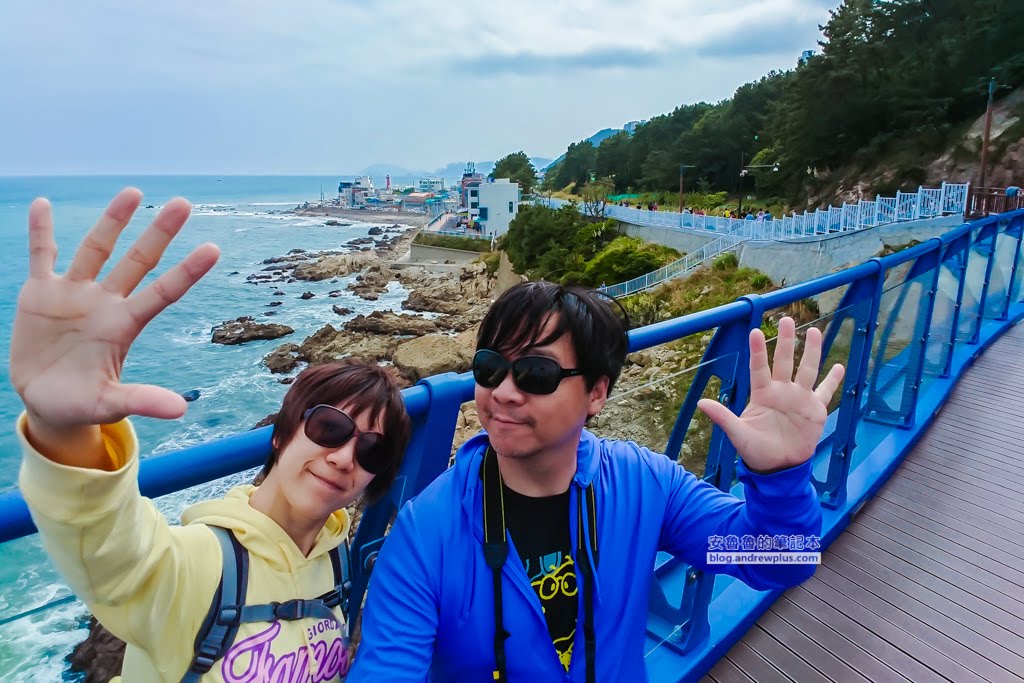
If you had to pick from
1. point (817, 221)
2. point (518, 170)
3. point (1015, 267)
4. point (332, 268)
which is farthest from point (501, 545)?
point (518, 170)

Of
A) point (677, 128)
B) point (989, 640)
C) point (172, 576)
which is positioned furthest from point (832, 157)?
point (172, 576)

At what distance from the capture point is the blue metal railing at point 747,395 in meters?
1.35

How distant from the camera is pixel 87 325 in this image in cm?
82

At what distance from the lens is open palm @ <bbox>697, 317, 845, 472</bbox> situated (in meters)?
1.26

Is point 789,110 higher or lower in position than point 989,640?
higher

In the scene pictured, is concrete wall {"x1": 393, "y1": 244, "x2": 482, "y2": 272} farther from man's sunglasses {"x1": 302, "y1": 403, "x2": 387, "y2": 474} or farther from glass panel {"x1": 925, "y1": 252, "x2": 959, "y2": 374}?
man's sunglasses {"x1": 302, "y1": 403, "x2": 387, "y2": 474}

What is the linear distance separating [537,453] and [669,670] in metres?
1.26

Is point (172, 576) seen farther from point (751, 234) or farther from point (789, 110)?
point (789, 110)

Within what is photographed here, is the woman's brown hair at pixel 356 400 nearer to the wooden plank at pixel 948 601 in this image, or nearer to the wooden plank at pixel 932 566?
the wooden plank at pixel 948 601

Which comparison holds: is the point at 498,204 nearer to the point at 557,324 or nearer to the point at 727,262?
the point at 727,262

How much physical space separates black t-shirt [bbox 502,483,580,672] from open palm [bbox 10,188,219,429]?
76cm

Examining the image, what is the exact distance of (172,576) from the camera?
100 centimetres

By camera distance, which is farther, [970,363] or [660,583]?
[970,363]

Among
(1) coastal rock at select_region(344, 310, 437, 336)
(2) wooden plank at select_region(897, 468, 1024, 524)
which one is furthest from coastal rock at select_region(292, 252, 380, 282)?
(2) wooden plank at select_region(897, 468, 1024, 524)
